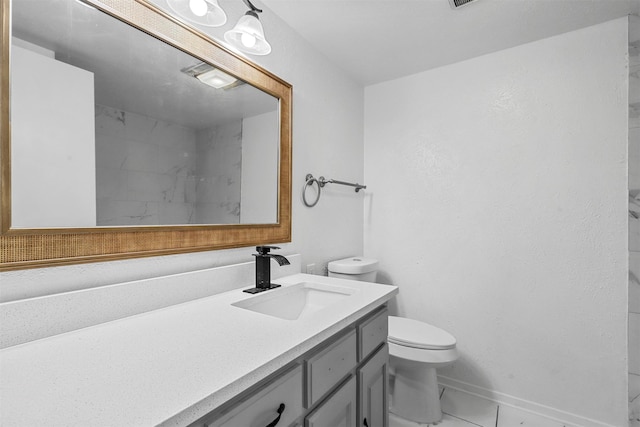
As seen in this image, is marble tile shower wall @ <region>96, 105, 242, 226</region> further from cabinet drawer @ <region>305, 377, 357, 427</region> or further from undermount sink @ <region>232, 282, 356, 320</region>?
cabinet drawer @ <region>305, 377, 357, 427</region>

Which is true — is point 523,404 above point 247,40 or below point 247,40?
below

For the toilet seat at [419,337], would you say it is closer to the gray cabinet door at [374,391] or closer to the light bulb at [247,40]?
the gray cabinet door at [374,391]

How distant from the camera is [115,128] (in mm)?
951

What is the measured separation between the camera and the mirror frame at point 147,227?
75 centimetres

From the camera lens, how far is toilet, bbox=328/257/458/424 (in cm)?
165

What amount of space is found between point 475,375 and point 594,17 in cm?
219

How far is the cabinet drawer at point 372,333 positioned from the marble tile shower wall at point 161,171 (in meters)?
0.72

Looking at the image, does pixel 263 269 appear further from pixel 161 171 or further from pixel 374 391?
pixel 374 391

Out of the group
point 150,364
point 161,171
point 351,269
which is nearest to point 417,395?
point 351,269

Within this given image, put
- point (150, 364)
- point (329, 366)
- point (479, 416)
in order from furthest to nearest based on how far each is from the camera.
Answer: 1. point (479, 416)
2. point (329, 366)
3. point (150, 364)

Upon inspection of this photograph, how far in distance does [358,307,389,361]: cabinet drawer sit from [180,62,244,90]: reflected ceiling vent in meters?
1.14

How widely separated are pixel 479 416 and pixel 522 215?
1236 millimetres

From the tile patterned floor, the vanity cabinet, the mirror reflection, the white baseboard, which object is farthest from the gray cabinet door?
the white baseboard

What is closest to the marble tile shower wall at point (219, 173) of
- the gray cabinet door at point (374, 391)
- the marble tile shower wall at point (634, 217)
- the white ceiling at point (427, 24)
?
the white ceiling at point (427, 24)
